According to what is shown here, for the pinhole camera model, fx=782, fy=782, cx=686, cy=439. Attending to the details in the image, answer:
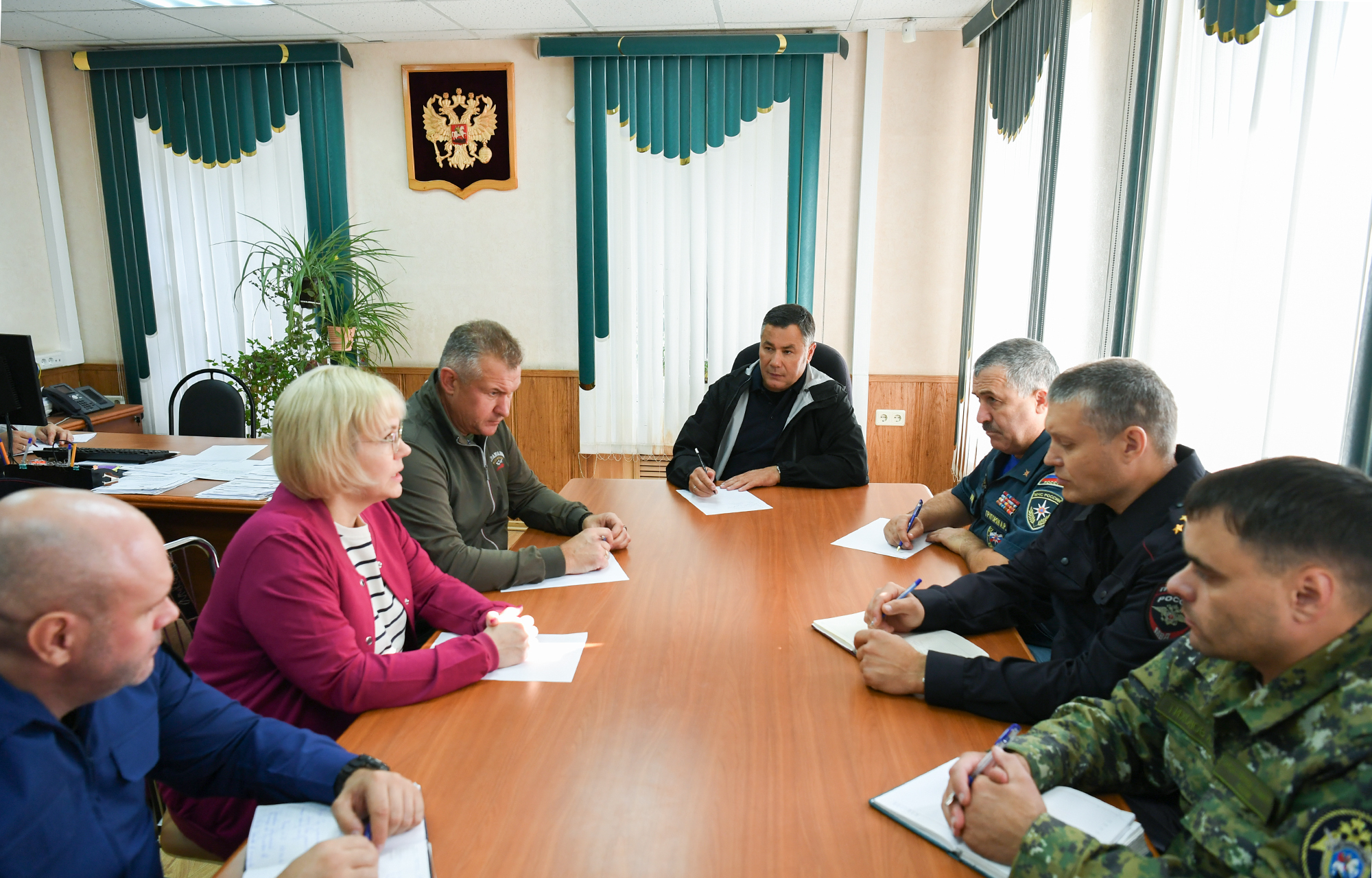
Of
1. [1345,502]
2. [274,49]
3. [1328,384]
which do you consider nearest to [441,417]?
[1345,502]

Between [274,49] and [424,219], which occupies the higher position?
[274,49]

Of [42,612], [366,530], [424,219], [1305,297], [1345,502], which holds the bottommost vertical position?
[366,530]

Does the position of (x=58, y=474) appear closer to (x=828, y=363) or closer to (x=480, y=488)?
(x=480, y=488)

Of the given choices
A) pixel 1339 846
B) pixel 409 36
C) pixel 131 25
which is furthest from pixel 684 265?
pixel 1339 846

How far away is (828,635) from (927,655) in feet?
0.90

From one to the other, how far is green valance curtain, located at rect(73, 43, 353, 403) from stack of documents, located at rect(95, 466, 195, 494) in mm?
2048

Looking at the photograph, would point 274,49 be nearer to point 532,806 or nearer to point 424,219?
point 424,219

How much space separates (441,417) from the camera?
212cm

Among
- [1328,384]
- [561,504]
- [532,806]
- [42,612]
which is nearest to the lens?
[42,612]

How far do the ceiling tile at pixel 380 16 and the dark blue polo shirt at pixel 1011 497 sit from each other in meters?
3.33

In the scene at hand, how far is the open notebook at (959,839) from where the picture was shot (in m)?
1.00

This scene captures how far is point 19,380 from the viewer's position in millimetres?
2971

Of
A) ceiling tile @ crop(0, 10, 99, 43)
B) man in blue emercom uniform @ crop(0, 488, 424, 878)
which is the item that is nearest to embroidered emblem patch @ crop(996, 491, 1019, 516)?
man in blue emercom uniform @ crop(0, 488, 424, 878)

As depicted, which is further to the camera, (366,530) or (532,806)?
(366,530)
